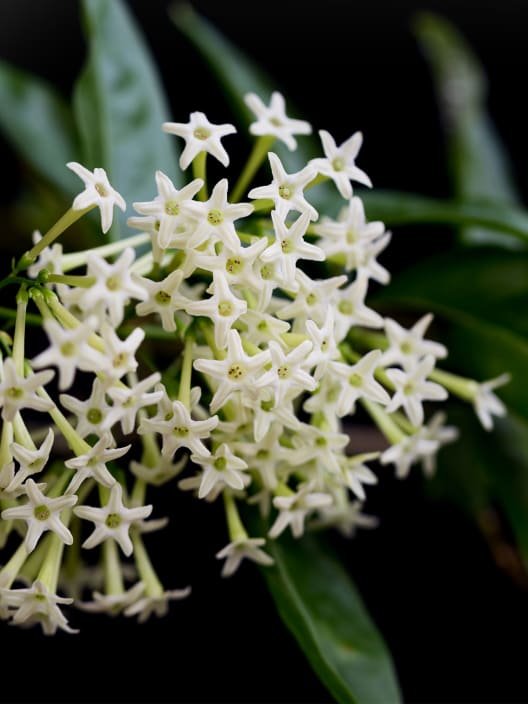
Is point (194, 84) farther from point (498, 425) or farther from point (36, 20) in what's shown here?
point (498, 425)

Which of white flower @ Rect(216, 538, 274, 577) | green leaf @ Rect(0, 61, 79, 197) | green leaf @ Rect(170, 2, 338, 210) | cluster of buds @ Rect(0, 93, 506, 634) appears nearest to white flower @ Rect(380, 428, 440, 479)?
cluster of buds @ Rect(0, 93, 506, 634)

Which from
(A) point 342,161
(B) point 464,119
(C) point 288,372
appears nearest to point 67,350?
(C) point 288,372

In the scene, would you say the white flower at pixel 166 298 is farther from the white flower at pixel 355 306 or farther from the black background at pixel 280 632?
the black background at pixel 280 632

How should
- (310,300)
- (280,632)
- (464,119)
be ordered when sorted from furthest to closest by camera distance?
(464,119)
(280,632)
(310,300)

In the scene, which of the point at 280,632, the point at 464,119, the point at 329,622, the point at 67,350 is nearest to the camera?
the point at 67,350

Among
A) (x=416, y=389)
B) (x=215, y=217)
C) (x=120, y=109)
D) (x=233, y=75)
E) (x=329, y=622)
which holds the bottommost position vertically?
(x=329, y=622)

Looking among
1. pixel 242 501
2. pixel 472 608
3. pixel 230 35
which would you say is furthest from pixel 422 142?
pixel 242 501

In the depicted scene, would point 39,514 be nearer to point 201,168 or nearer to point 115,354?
point 115,354

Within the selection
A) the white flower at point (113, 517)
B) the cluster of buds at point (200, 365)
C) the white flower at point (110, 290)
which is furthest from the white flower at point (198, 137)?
the white flower at point (113, 517)
